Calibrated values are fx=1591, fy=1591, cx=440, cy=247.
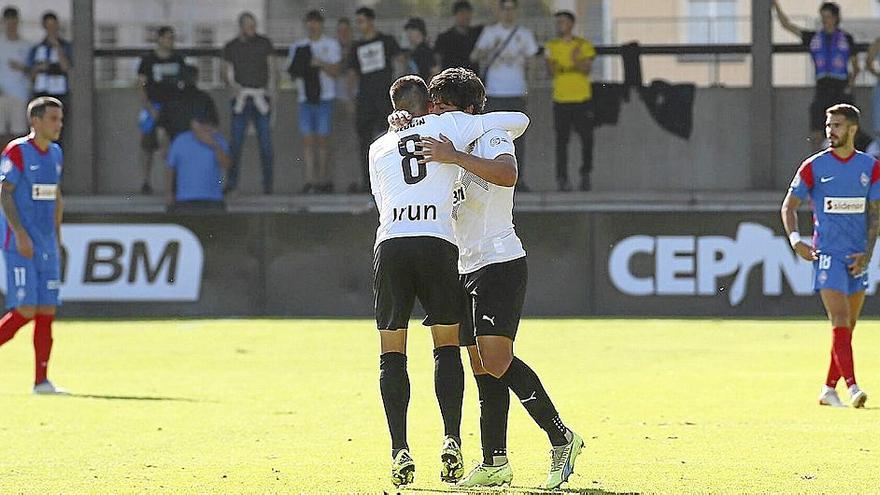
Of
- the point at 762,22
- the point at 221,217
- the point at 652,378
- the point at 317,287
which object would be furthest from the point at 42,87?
the point at 652,378

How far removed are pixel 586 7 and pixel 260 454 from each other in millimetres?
19108

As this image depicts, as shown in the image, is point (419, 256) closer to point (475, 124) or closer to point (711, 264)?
point (475, 124)

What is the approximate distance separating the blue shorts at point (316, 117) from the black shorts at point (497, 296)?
14799mm

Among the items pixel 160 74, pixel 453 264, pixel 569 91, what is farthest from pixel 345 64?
pixel 453 264

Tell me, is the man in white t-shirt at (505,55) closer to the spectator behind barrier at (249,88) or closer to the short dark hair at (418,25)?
the short dark hair at (418,25)

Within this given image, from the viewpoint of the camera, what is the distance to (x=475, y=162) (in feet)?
23.8

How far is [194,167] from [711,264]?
7.01m

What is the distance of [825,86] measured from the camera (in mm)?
21734

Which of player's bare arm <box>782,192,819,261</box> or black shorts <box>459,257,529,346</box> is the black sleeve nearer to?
player's bare arm <box>782,192,819,261</box>

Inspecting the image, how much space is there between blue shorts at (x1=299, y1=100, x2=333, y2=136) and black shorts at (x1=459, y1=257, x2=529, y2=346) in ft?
48.6

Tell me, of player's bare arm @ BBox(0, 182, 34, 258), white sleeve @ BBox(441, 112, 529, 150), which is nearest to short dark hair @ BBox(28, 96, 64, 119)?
player's bare arm @ BBox(0, 182, 34, 258)

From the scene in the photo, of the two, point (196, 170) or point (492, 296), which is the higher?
point (196, 170)

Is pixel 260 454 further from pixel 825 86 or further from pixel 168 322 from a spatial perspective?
pixel 825 86

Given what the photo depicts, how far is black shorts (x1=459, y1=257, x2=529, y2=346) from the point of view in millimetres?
7465
